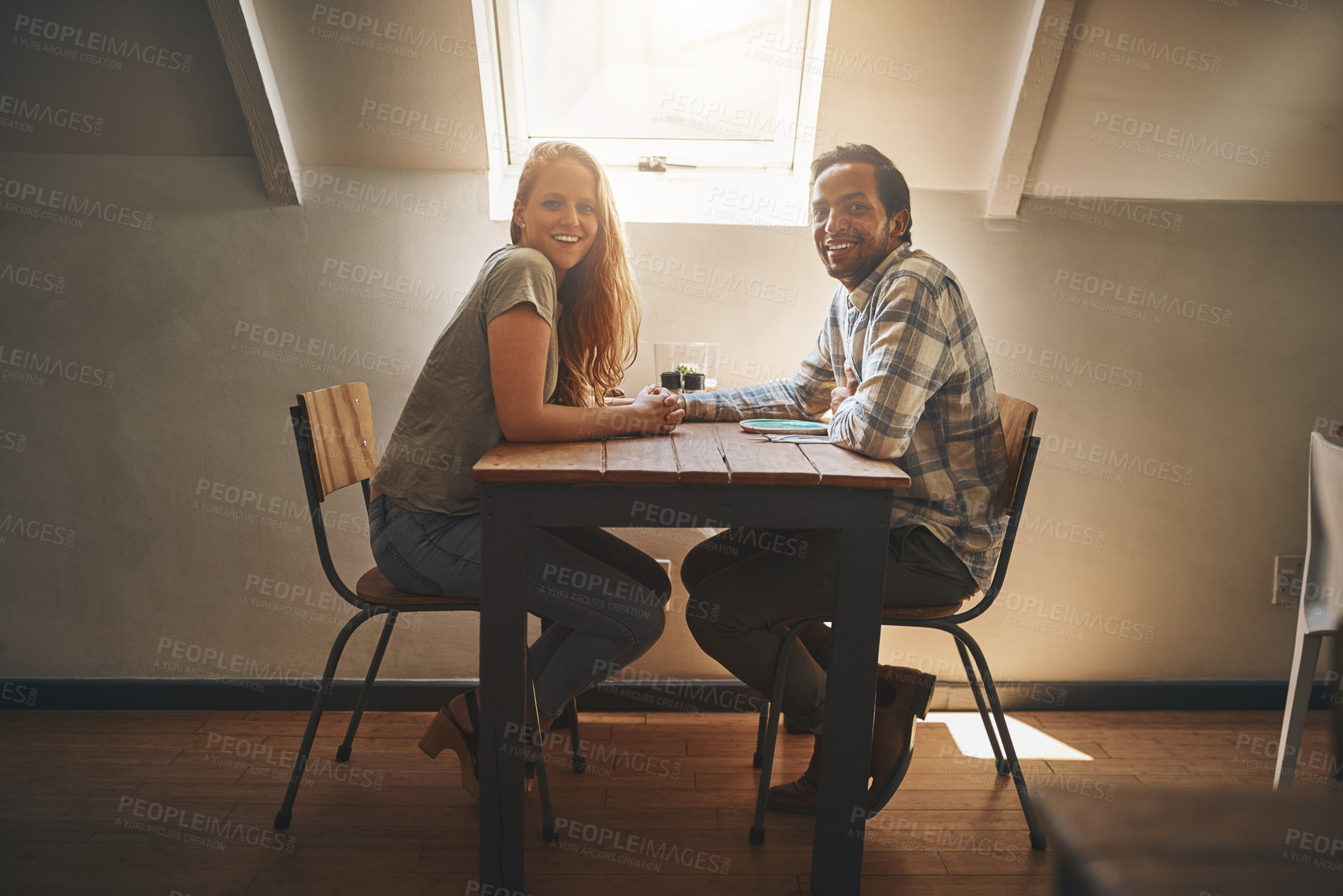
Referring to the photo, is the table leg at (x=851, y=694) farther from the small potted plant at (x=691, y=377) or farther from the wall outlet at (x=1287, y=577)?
the wall outlet at (x=1287, y=577)

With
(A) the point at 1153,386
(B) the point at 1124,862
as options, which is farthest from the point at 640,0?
(B) the point at 1124,862

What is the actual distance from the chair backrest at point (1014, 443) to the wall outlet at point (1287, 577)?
1.23 metres

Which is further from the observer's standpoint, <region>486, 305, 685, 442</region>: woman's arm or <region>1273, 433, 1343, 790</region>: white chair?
<region>1273, 433, 1343, 790</region>: white chair

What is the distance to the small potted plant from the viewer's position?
2.09 meters

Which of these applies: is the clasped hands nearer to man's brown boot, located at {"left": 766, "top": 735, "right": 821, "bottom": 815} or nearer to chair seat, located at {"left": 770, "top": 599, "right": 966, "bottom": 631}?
chair seat, located at {"left": 770, "top": 599, "right": 966, "bottom": 631}

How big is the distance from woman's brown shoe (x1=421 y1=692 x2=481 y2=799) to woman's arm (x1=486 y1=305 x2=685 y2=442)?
Answer: 1.77ft

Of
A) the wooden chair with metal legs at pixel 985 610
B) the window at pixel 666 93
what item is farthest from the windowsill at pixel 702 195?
the wooden chair with metal legs at pixel 985 610

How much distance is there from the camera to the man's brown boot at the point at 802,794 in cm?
184

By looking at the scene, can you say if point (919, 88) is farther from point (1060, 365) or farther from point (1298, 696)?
point (1298, 696)

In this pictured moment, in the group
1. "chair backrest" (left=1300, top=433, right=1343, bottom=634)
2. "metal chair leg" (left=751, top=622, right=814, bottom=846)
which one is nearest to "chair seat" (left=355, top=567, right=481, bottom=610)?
"metal chair leg" (left=751, top=622, right=814, bottom=846)

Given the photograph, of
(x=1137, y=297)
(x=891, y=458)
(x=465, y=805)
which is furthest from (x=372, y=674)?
(x=1137, y=297)

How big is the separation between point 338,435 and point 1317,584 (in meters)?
2.09

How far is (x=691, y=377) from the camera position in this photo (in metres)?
2.09

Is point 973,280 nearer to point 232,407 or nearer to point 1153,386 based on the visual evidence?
point 1153,386
